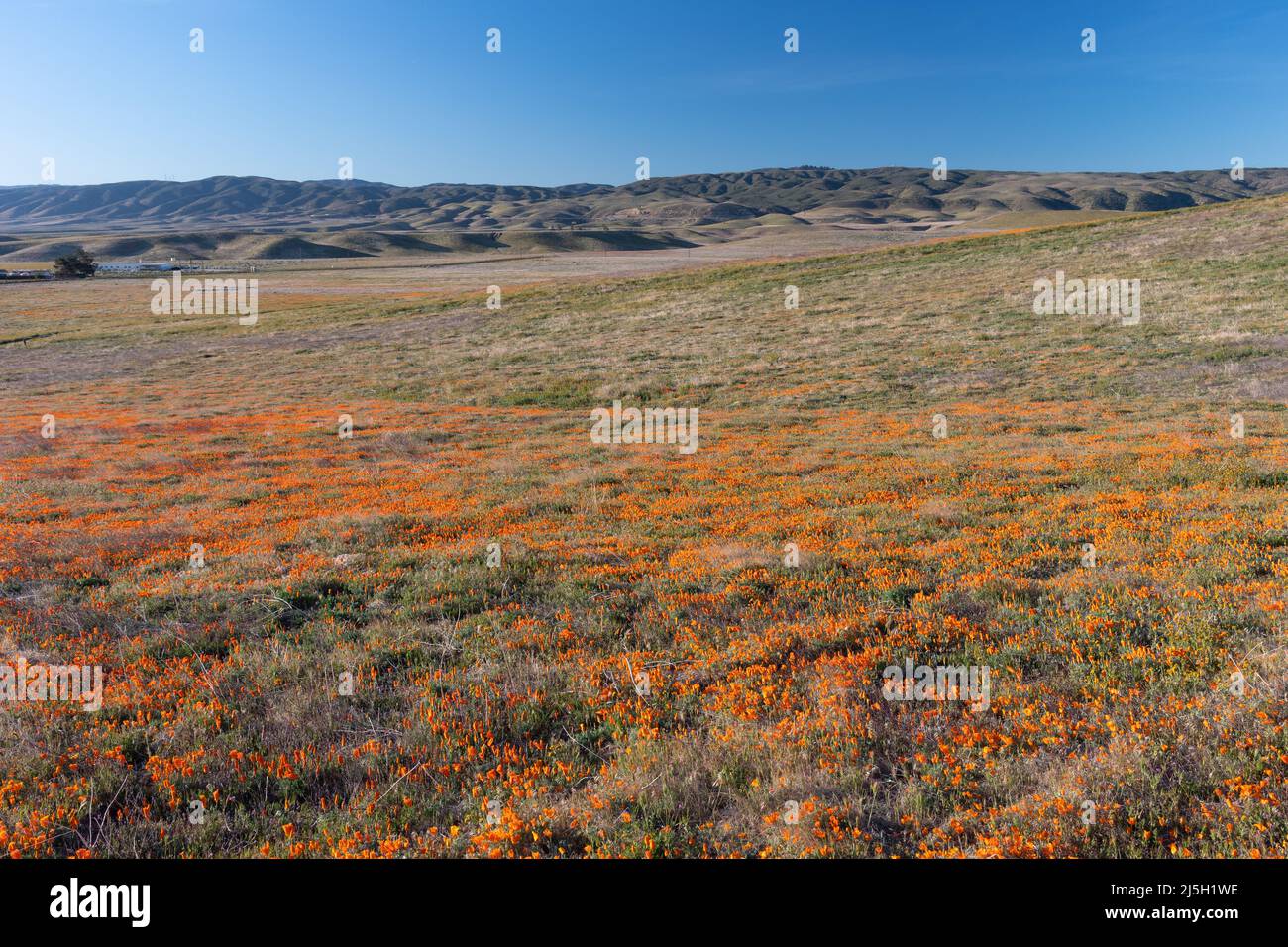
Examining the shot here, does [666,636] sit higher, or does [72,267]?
[72,267]

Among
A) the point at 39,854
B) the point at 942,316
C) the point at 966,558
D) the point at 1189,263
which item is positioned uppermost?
the point at 1189,263

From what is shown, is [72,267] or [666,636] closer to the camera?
[666,636]

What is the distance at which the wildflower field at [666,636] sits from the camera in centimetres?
485

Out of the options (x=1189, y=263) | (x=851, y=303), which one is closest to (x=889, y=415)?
(x=851, y=303)

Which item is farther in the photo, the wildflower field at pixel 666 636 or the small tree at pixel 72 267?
the small tree at pixel 72 267

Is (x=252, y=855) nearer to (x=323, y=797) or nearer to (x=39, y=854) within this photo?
(x=323, y=797)

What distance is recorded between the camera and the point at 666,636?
798 cm

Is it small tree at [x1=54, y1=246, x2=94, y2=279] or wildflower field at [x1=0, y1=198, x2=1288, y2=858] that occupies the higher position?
small tree at [x1=54, y1=246, x2=94, y2=279]

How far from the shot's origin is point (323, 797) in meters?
5.35

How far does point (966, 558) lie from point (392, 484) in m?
12.9

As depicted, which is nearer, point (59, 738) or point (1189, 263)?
point (59, 738)

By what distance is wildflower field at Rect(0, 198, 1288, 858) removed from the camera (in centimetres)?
485

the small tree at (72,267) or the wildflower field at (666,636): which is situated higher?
the small tree at (72,267)

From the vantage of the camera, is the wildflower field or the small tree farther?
the small tree
